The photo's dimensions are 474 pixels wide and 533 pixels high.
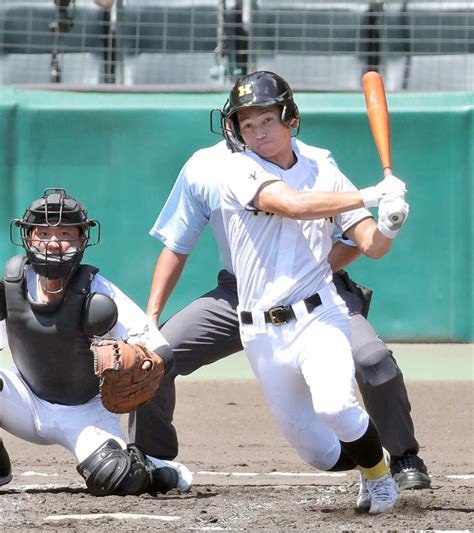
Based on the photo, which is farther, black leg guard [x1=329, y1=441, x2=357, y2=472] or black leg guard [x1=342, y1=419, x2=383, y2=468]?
black leg guard [x1=329, y1=441, x2=357, y2=472]

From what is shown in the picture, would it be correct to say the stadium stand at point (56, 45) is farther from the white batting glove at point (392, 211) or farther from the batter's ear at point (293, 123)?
the white batting glove at point (392, 211)

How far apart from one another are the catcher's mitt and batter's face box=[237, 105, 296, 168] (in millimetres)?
780

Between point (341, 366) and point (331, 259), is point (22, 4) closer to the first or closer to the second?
point (331, 259)

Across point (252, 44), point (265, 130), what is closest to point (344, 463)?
point (265, 130)

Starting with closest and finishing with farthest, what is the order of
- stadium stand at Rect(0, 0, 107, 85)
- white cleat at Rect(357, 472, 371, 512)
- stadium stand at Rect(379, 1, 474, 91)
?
white cleat at Rect(357, 472, 371, 512)
stadium stand at Rect(379, 1, 474, 91)
stadium stand at Rect(0, 0, 107, 85)

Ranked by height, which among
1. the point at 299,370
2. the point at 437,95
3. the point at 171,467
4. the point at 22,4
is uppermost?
the point at 22,4

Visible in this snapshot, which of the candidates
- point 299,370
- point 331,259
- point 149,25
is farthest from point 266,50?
point 299,370

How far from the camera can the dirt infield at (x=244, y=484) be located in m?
3.71

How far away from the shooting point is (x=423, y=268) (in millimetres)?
7699

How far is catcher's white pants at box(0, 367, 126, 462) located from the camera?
4.18 metres

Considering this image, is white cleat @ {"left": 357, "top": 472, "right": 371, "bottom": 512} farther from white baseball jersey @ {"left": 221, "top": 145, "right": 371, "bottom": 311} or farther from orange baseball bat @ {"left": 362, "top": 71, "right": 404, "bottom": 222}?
orange baseball bat @ {"left": 362, "top": 71, "right": 404, "bottom": 222}

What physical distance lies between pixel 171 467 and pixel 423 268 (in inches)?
146

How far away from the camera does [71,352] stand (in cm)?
418

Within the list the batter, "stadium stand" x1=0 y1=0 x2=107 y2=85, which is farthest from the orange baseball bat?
"stadium stand" x1=0 y1=0 x2=107 y2=85
